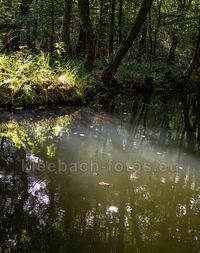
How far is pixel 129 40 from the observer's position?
1253 centimetres

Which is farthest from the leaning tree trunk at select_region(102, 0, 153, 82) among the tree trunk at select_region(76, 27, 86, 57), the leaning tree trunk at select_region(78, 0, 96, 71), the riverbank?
the tree trunk at select_region(76, 27, 86, 57)

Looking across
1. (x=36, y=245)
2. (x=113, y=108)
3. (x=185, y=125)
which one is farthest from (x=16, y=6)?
(x=36, y=245)

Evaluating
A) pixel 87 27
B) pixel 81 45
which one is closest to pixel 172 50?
pixel 81 45

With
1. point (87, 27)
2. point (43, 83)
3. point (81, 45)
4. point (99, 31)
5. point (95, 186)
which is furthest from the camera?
point (81, 45)

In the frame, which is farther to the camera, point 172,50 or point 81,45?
point 172,50

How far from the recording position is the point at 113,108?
1134 centimetres

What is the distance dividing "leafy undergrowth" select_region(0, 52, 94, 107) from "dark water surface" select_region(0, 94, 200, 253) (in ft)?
2.06

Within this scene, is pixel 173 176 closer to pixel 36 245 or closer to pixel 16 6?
pixel 36 245

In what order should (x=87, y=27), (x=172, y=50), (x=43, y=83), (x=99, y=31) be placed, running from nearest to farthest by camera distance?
(x=43, y=83)
(x=87, y=27)
(x=99, y=31)
(x=172, y=50)

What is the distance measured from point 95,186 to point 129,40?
867cm

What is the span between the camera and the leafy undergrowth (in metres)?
9.06

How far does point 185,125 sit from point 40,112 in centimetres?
418

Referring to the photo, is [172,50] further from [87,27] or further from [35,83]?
[35,83]

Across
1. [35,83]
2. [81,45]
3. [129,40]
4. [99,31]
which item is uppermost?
[99,31]
